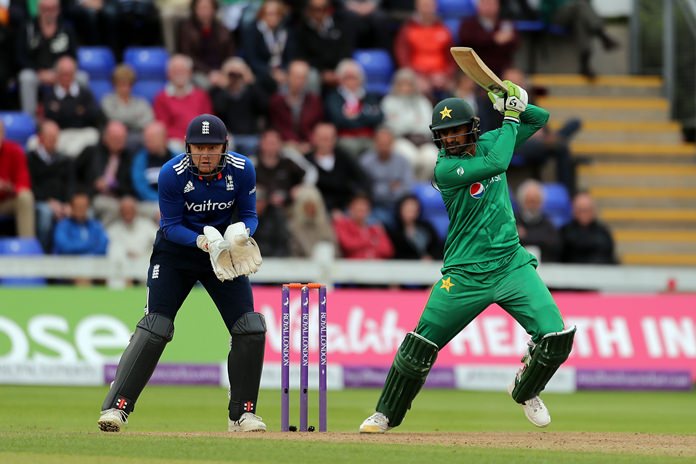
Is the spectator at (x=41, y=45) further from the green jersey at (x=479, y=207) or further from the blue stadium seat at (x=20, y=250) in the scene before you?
the green jersey at (x=479, y=207)

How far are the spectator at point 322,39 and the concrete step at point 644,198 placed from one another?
359 centimetres

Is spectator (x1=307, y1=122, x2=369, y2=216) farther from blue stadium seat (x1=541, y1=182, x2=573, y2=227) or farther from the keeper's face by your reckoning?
the keeper's face

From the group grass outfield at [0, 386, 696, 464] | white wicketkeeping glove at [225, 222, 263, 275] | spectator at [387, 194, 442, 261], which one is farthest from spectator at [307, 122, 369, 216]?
white wicketkeeping glove at [225, 222, 263, 275]

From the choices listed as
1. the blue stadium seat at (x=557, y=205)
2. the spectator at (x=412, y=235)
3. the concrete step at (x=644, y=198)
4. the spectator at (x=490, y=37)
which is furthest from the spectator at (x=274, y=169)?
the concrete step at (x=644, y=198)

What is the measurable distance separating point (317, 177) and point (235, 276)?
7832 mm

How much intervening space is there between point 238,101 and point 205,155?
8.20m

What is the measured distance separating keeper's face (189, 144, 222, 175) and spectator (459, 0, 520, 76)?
9820mm

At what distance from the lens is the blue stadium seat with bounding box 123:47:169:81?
18609 mm

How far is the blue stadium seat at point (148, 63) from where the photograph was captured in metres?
18.6

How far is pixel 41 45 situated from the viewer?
711 inches

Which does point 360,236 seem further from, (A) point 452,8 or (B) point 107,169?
(A) point 452,8

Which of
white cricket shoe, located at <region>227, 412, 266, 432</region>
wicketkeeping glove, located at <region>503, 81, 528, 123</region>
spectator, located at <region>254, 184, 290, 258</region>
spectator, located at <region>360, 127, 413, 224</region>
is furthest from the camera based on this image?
spectator, located at <region>360, 127, 413, 224</region>

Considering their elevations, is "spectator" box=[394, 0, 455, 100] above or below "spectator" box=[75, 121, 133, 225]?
above

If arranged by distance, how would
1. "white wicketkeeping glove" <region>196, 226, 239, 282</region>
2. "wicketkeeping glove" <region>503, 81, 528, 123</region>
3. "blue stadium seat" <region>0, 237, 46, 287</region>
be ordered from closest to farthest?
"white wicketkeeping glove" <region>196, 226, 239, 282</region> < "wicketkeeping glove" <region>503, 81, 528, 123</region> < "blue stadium seat" <region>0, 237, 46, 287</region>
